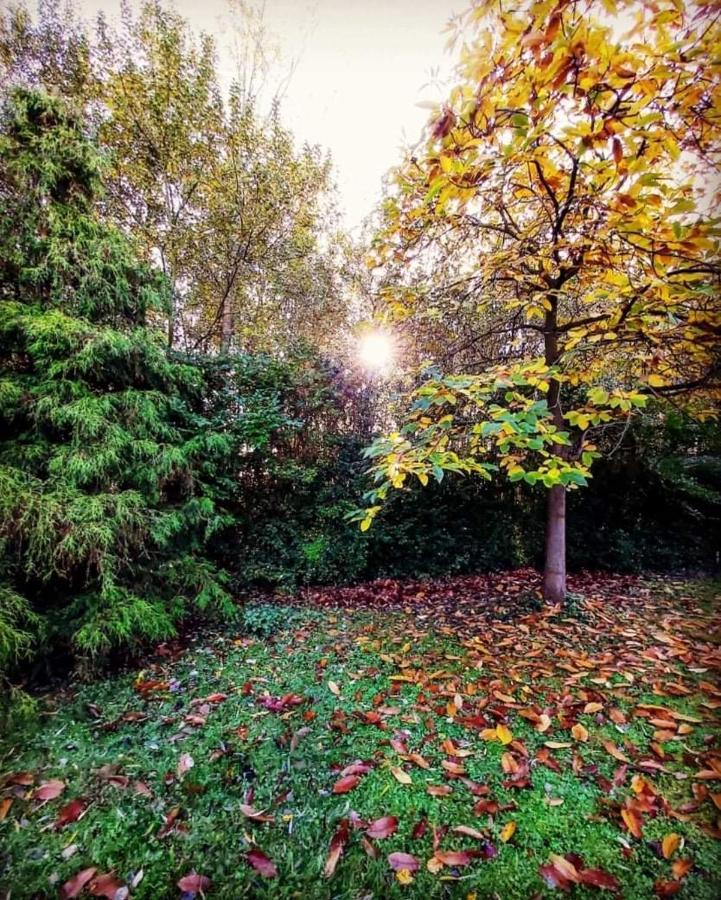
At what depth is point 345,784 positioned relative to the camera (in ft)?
6.65

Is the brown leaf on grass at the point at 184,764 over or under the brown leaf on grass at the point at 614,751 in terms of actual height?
under

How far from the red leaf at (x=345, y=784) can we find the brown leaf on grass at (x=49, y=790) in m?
1.52

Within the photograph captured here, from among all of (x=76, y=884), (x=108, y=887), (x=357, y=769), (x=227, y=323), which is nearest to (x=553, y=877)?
(x=357, y=769)

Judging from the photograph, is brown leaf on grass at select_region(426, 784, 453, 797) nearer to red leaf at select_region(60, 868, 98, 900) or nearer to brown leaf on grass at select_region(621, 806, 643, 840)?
brown leaf on grass at select_region(621, 806, 643, 840)

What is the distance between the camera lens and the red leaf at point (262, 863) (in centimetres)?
162

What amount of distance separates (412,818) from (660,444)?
19.0 feet

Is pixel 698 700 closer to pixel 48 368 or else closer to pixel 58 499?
pixel 58 499

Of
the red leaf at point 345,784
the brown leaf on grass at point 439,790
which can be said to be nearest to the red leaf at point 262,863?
the red leaf at point 345,784

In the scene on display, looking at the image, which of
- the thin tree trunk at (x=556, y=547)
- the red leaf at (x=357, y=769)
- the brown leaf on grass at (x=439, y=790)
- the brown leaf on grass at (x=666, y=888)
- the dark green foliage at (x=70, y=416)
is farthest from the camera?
the thin tree trunk at (x=556, y=547)

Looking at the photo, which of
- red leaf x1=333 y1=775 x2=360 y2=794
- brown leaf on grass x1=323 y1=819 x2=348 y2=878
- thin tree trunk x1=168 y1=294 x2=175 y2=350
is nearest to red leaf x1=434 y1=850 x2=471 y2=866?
brown leaf on grass x1=323 y1=819 x2=348 y2=878

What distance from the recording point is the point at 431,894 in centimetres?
152

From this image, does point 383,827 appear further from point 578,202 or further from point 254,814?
point 578,202

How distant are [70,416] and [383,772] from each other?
3506 mm

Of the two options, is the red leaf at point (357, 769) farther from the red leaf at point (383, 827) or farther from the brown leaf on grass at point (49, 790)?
the brown leaf on grass at point (49, 790)
